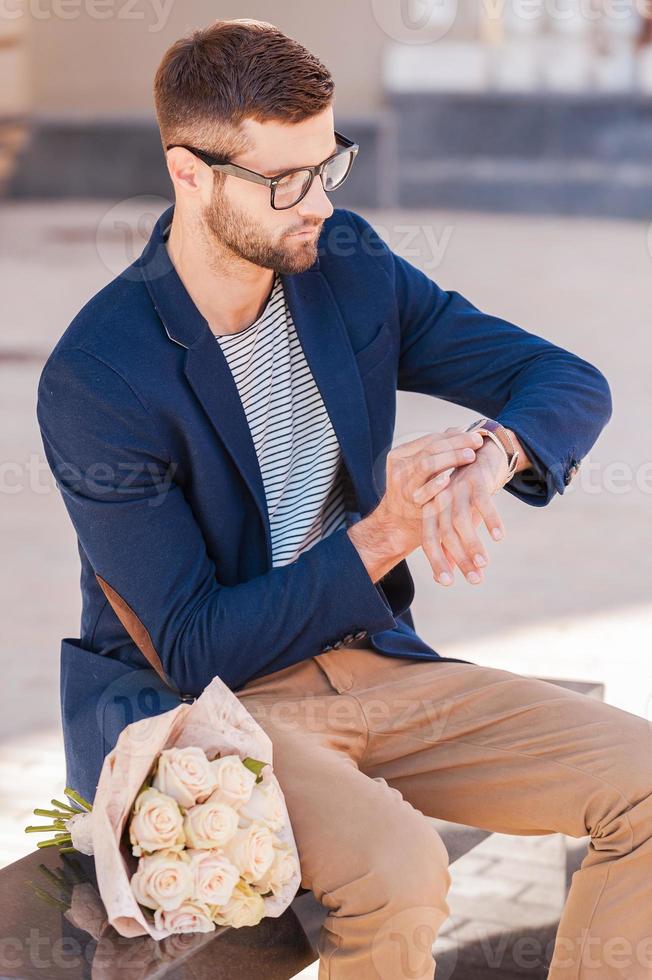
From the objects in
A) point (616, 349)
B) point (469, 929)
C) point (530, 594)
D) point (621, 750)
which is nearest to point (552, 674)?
point (530, 594)

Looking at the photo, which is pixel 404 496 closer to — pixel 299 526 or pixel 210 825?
pixel 299 526

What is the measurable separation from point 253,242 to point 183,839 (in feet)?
3.29

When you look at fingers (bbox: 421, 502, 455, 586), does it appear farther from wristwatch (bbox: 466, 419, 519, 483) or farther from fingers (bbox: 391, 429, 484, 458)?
wristwatch (bbox: 466, 419, 519, 483)

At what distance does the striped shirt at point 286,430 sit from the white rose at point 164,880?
67 cm

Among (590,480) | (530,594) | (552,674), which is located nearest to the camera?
(552,674)

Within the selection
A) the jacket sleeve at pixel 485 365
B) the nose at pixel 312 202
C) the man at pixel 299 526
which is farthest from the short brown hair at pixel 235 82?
the jacket sleeve at pixel 485 365

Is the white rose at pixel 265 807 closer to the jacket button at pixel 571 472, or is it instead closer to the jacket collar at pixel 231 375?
the jacket collar at pixel 231 375

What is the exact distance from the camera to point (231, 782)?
1.99 m

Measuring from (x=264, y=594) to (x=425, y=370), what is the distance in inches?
28.7

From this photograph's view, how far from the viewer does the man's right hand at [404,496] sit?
2.25 meters

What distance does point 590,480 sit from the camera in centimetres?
727

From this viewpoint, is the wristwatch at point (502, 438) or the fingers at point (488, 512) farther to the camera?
the wristwatch at point (502, 438)

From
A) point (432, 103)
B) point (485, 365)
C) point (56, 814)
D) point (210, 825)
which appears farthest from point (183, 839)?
point (432, 103)

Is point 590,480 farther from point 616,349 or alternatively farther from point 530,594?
point 616,349
